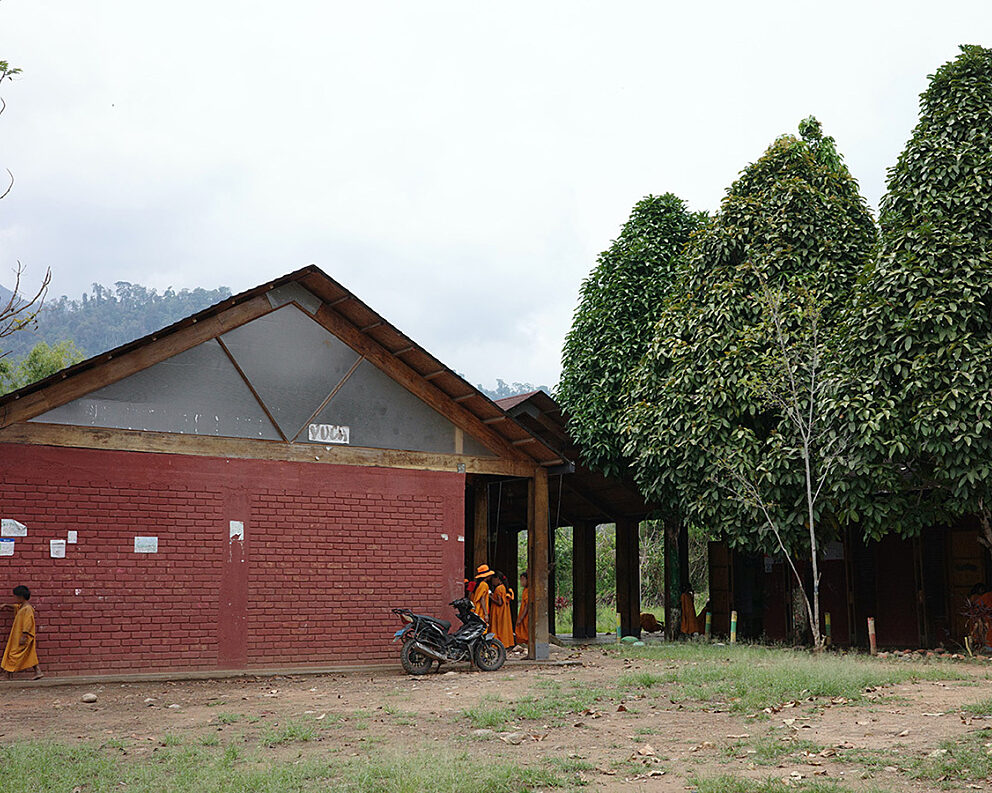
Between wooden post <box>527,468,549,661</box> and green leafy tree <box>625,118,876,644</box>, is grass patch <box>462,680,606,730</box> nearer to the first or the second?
wooden post <box>527,468,549,661</box>

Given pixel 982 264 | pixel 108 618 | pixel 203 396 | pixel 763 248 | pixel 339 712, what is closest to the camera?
pixel 339 712

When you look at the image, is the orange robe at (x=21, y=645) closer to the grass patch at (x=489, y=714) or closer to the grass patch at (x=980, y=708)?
the grass patch at (x=489, y=714)

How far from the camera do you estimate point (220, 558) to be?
14.4 metres

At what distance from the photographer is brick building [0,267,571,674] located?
13391 mm

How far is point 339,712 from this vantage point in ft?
35.8

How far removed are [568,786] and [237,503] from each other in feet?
28.3

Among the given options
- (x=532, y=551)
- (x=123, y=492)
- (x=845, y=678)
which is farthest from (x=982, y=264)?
(x=123, y=492)

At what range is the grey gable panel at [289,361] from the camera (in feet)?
49.1

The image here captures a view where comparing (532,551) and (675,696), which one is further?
(532,551)

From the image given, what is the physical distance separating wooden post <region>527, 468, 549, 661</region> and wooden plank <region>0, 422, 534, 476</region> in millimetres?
351

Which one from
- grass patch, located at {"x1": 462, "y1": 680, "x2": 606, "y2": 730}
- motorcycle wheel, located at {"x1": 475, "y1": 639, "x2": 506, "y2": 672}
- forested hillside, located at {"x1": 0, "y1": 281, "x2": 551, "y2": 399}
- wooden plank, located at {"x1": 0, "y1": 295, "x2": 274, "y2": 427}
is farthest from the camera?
forested hillside, located at {"x1": 0, "y1": 281, "x2": 551, "y2": 399}

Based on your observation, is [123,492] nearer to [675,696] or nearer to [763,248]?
[675,696]

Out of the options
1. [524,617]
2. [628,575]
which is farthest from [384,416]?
[628,575]

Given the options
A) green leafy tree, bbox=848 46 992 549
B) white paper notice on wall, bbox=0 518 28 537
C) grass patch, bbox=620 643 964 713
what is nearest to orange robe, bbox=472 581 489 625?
grass patch, bbox=620 643 964 713
